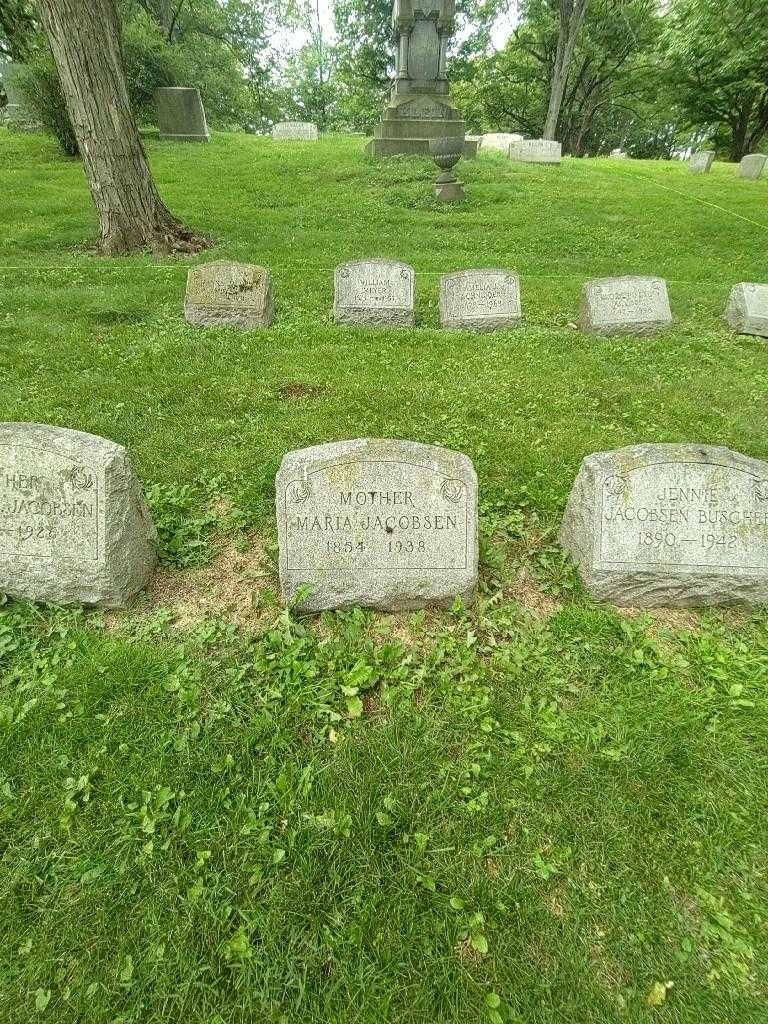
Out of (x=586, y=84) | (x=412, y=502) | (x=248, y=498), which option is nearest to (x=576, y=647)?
(x=412, y=502)

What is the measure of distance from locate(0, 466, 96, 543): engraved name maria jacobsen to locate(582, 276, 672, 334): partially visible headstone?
7.20 m

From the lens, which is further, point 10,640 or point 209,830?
point 10,640

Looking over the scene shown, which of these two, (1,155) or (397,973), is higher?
(1,155)

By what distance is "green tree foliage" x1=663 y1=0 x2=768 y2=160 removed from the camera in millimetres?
18266

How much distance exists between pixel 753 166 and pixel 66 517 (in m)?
26.0

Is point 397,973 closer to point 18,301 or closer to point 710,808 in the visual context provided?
point 710,808

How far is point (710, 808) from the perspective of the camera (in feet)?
7.68

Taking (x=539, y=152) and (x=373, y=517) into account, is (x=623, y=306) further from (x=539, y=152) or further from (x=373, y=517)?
(x=539, y=152)

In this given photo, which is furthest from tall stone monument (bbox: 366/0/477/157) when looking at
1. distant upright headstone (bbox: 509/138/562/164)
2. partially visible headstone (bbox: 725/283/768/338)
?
partially visible headstone (bbox: 725/283/768/338)

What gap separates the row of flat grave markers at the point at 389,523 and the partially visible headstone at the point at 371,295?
5219 millimetres

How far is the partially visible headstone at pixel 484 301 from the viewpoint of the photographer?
7.71 m

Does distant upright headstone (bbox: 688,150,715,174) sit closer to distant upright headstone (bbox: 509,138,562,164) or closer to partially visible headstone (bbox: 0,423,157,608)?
distant upright headstone (bbox: 509,138,562,164)

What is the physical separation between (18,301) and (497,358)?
7109 mm

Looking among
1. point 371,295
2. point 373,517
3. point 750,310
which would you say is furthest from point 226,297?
point 750,310
